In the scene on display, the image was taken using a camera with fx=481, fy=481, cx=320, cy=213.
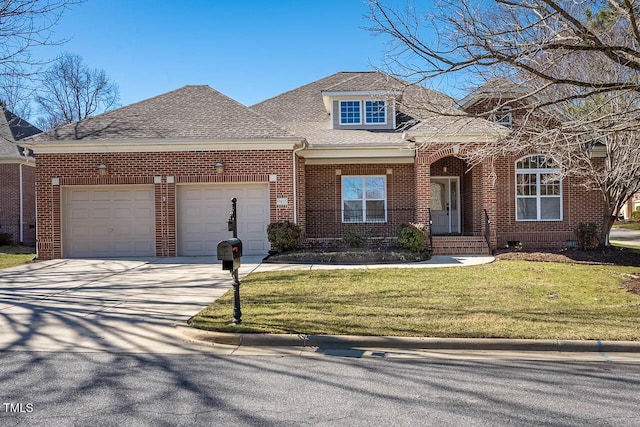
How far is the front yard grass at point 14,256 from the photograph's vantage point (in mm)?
14955

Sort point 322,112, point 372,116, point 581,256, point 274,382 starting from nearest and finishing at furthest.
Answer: point 274,382
point 581,256
point 372,116
point 322,112

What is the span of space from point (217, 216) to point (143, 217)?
93.6 inches

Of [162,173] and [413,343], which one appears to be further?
[162,173]

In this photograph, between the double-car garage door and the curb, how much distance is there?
30.6ft

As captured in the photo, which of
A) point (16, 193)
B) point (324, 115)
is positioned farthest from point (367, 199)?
point (16, 193)

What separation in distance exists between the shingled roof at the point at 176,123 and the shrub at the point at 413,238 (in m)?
4.68

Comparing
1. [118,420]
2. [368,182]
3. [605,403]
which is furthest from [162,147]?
[605,403]

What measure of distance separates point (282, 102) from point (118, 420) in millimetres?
18711

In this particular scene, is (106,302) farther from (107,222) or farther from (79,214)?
(79,214)

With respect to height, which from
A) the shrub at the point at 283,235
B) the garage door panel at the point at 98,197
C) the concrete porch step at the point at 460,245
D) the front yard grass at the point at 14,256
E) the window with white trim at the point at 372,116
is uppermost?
the window with white trim at the point at 372,116

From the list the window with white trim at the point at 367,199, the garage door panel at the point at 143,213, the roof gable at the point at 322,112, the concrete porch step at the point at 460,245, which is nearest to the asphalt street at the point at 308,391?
the roof gable at the point at 322,112

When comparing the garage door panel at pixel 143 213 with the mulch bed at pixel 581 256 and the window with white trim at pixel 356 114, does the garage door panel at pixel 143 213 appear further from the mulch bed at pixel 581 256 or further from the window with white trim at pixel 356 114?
the mulch bed at pixel 581 256

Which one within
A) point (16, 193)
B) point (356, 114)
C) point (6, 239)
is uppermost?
point (356, 114)

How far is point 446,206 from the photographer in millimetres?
18859
